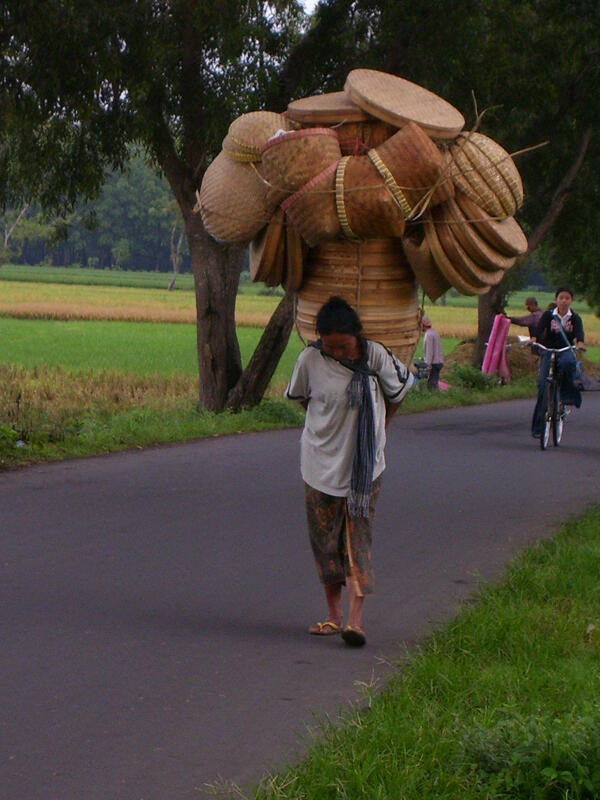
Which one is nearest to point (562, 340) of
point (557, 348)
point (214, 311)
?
point (557, 348)

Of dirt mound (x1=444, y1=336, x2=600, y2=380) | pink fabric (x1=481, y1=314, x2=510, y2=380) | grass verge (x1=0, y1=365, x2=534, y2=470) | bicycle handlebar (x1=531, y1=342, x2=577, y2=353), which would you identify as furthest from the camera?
dirt mound (x1=444, y1=336, x2=600, y2=380)

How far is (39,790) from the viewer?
433 centimetres

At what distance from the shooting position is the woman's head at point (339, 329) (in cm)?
620

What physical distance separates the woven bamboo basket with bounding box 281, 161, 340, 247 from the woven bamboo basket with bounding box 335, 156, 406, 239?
0.12 ft

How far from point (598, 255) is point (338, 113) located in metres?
28.7

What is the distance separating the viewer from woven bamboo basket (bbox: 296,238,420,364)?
6.54 m

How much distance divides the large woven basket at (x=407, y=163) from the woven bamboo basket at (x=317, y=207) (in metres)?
0.24

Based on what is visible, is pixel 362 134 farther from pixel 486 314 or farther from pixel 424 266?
pixel 486 314

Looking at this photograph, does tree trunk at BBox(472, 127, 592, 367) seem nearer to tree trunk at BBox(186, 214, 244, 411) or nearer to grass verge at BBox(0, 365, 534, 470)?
grass verge at BBox(0, 365, 534, 470)

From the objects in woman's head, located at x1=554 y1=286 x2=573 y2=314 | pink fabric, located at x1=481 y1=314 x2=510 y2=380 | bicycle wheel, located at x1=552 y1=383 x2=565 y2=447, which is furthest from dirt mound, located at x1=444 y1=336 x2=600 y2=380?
woman's head, located at x1=554 y1=286 x2=573 y2=314

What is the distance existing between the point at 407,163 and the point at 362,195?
258 millimetres

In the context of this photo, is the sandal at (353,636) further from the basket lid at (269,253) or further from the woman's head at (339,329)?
the basket lid at (269,253)

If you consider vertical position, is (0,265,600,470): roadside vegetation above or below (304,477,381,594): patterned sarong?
below

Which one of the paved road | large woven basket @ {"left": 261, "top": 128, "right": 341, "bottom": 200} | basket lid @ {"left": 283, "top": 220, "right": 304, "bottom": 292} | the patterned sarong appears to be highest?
large woven basket @ {"left": 261, "top": 128, "right": 341, "bottom": 200}
